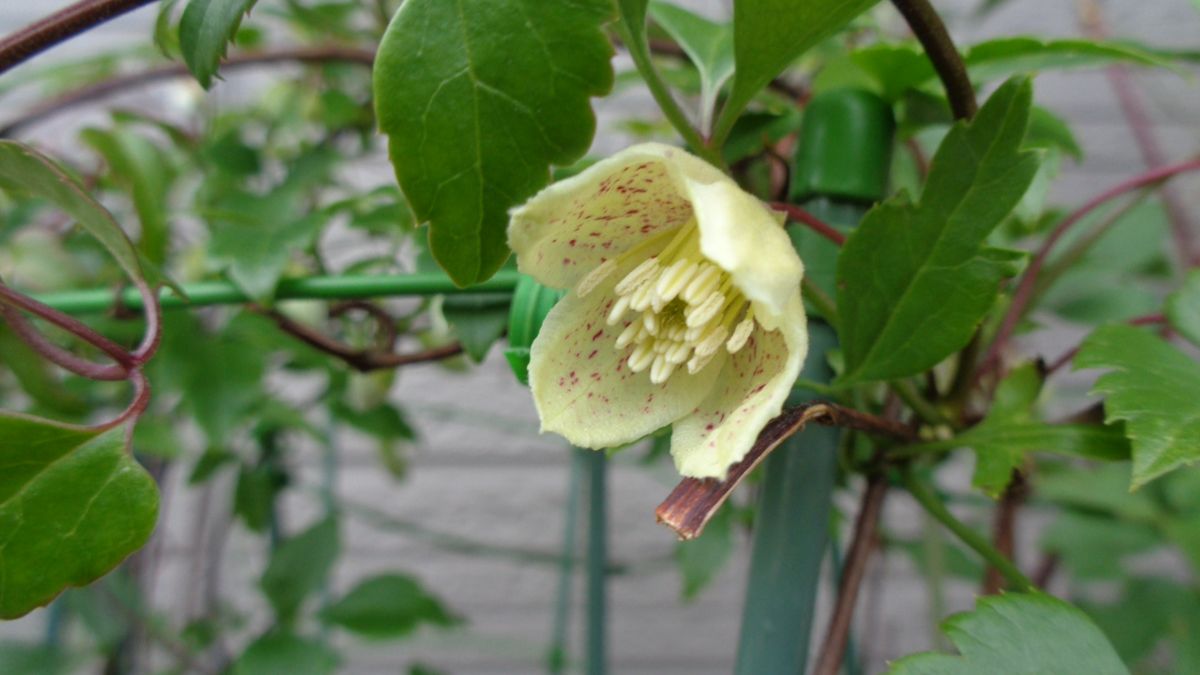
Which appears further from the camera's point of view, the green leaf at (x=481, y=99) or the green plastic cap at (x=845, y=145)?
the green plastic cap at (x=845, y=145)

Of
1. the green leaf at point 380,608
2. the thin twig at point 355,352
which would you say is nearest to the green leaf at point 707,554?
the green leaf at point 380,608

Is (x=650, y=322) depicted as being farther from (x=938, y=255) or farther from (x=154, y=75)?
(x=154, y=75)

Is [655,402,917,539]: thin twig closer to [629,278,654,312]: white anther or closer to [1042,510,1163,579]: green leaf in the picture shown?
[629,278,654,312]: white anther

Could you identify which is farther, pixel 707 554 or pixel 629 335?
pixel 707 554

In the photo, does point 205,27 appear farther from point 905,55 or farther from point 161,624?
point 161,624

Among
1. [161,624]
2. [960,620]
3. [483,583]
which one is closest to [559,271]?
[960,620]

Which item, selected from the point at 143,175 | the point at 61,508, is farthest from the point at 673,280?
the point at 143,175

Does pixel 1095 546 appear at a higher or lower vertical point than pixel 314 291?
lower

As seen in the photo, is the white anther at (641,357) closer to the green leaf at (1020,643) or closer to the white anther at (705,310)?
the white anther at (705,310)
